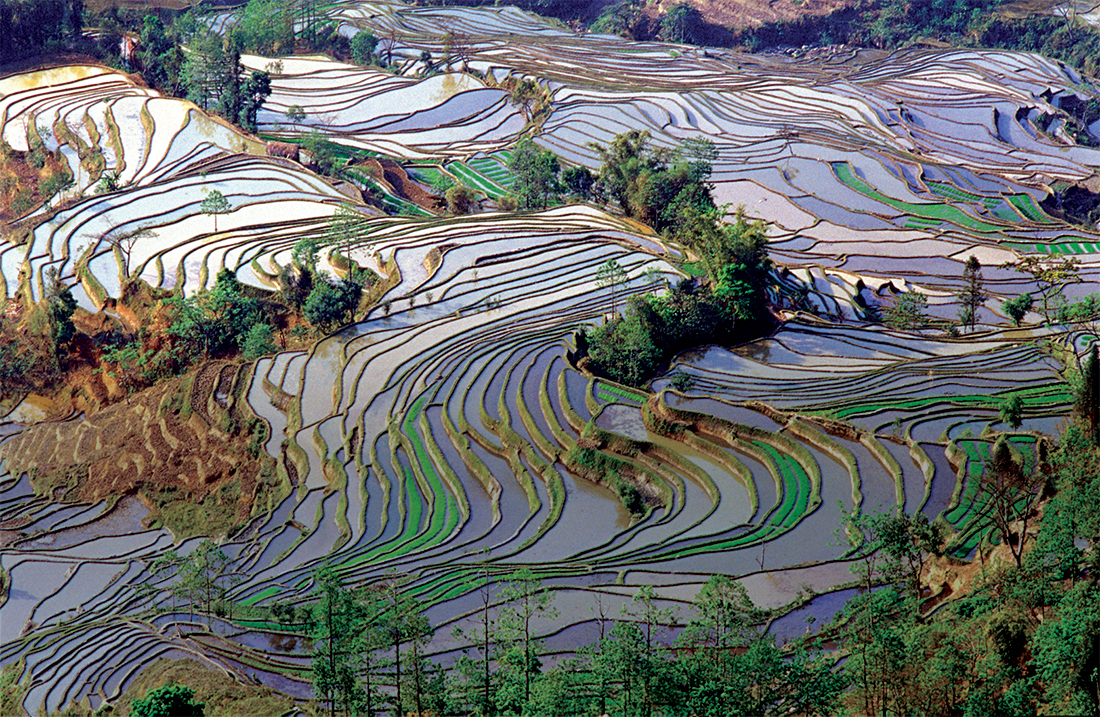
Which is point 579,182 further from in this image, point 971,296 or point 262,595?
point 262,595

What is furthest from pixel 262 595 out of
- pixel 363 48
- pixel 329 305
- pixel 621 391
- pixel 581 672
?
pixel 363 48

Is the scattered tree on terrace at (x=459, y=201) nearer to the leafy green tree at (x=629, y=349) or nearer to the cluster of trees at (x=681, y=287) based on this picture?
the cluster of trees at (x=681, y=287)

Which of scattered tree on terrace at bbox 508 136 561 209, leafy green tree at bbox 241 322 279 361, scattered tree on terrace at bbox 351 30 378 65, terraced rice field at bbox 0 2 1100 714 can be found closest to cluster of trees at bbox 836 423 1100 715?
terraced rice field at bbox 0 2 1100 714


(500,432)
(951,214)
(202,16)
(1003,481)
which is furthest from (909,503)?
(202,16)

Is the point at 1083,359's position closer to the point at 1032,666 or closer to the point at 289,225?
the point at 1032,666

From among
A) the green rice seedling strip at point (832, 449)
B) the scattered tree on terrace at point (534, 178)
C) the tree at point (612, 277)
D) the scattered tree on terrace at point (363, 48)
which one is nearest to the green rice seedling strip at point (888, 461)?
the green rice seedling strip at point (832, 449)

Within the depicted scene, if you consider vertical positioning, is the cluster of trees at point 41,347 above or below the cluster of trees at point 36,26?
below
